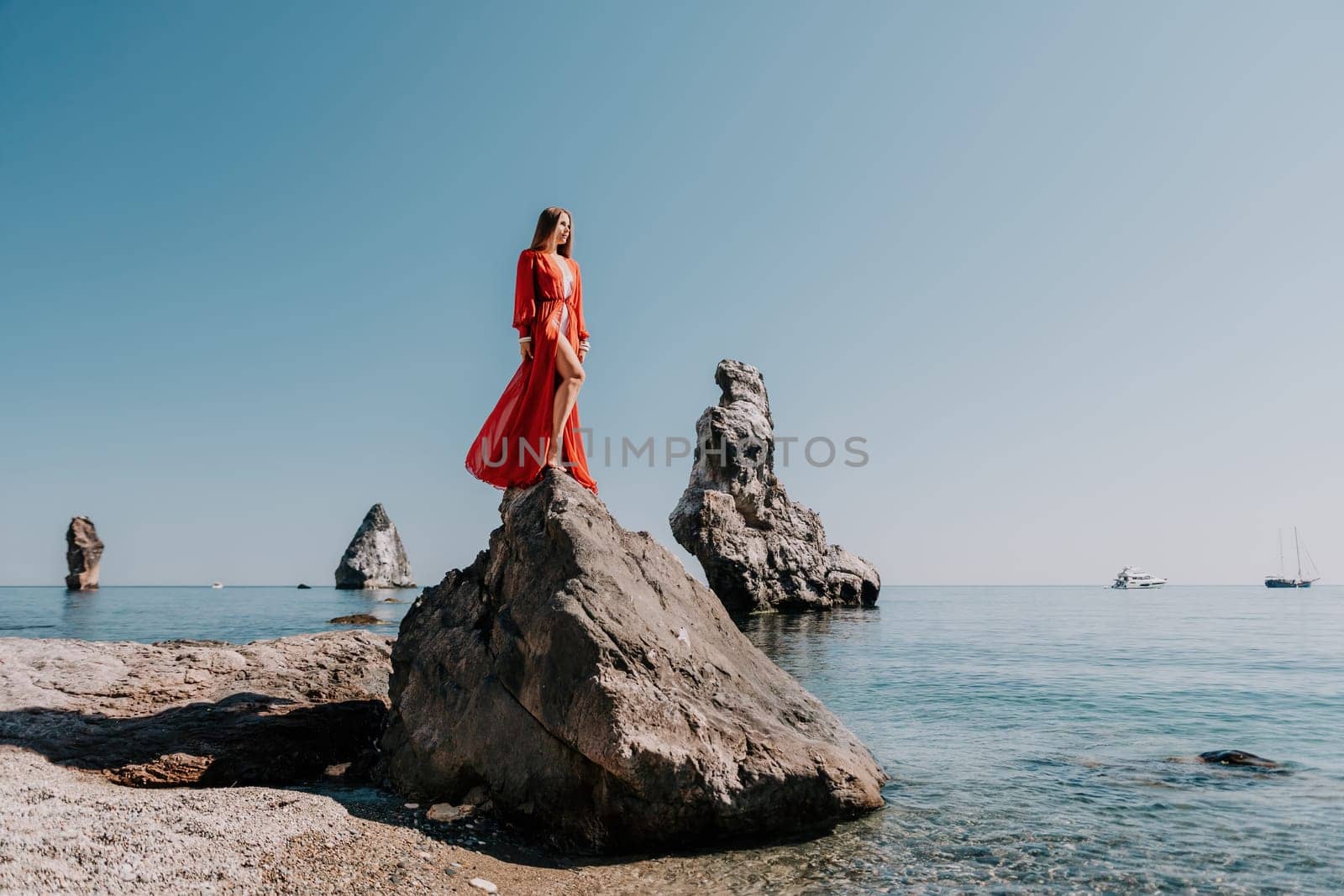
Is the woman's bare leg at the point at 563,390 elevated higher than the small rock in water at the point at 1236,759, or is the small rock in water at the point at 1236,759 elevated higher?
the woman's bare leg at the point at 563,390

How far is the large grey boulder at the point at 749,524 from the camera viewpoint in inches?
1457

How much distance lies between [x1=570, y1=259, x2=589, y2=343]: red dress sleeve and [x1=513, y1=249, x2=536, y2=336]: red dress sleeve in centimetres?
53

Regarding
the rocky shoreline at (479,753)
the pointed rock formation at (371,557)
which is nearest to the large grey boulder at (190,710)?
the rocky shoreline at (479,753)

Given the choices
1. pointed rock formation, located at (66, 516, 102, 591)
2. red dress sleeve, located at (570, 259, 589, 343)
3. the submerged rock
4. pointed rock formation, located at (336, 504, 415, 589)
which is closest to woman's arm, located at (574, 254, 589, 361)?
red dress sleeve, located at (570, 259, 589, 343)

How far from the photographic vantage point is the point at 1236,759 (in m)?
8.55

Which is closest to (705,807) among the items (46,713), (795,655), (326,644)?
(46,713)

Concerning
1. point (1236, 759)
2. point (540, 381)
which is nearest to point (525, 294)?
point (540, 381)

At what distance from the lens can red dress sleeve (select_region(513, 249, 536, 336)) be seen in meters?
7.57

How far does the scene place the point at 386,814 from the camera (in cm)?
572

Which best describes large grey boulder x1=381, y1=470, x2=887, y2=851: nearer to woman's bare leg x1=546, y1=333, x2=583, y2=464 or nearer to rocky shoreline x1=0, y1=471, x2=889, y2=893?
rocky shoreline x1=0, y1=471, x2=889, y2=893

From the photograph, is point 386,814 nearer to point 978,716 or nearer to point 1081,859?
point 1081,859

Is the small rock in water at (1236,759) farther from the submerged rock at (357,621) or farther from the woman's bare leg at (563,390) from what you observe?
the submerged rock at (357,621)

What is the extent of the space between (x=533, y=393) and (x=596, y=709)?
3.38 meters

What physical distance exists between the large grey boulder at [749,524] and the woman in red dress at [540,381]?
29.2 metres
